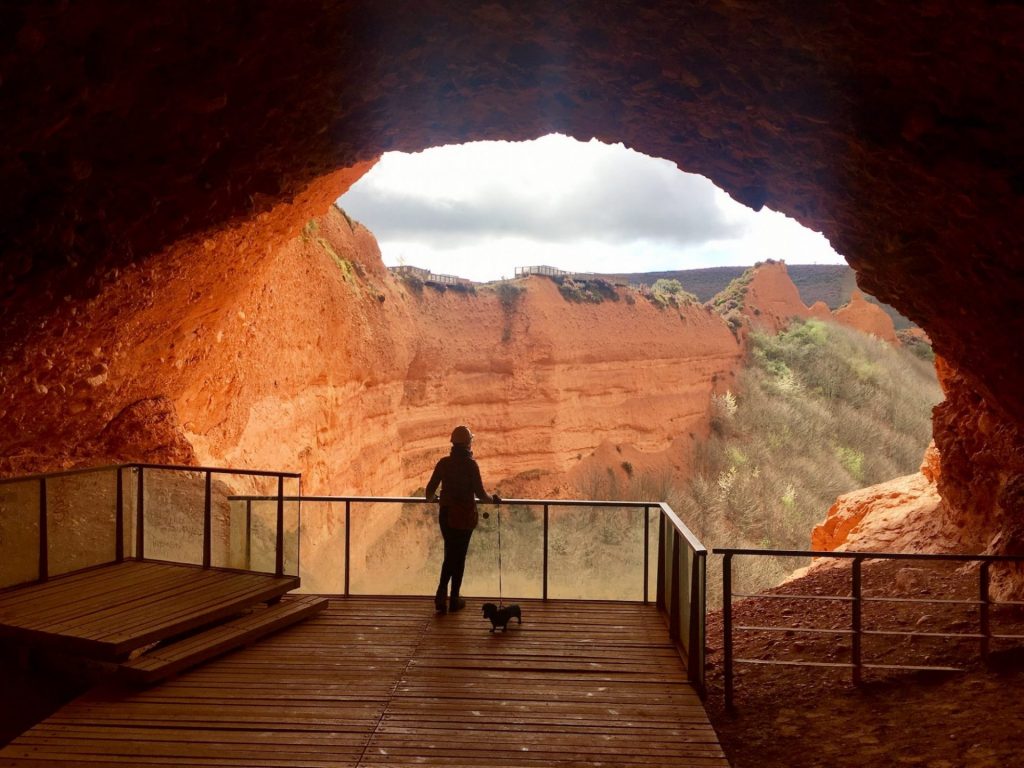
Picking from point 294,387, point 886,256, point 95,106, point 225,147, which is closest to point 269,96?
point 225,147

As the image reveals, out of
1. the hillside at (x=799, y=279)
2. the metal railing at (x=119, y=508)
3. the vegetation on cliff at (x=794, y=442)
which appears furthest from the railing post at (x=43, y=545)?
the hillside at (x=799, y=279)

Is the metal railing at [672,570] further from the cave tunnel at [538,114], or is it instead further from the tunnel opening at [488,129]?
the cave tunnel at [538,114]

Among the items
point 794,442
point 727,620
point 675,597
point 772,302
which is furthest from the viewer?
point 772,302

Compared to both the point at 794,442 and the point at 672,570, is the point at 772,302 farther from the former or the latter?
the point at 672,570

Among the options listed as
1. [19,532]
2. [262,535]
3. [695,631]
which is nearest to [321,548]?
[262,535]

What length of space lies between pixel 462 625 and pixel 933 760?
3.46 m

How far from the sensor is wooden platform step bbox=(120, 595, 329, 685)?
4652 mm

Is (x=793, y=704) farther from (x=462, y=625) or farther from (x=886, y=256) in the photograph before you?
(x=886, y=256)

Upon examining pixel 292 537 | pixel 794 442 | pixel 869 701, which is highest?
pixel 292 537

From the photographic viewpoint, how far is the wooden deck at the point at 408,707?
12.8ft

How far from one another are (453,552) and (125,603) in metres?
2.63

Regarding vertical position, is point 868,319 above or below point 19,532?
above

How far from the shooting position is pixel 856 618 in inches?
212

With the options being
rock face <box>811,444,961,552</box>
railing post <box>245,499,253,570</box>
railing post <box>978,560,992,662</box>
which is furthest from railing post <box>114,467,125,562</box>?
rock face <box>811,444,961,552</box>
